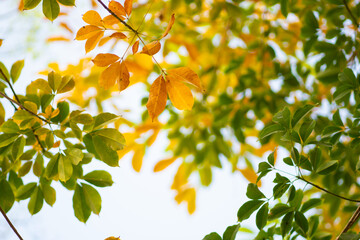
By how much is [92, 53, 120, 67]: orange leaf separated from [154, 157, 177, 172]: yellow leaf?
0.72 meters

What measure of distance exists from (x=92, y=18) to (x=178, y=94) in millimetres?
188

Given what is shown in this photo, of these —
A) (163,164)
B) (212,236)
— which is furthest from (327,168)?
(163,164)

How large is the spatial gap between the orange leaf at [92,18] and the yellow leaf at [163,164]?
0.76 meters

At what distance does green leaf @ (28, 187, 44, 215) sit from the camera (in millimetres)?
666

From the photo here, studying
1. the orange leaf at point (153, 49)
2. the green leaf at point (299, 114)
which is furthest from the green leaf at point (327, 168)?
the orange leaf at point (153, 49)

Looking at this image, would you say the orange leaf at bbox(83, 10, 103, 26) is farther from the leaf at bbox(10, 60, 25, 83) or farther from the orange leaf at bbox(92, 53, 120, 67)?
the leaf at bbox(10, 60, 25, 83)

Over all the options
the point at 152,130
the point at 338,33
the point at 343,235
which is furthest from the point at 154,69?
the point at 343,235

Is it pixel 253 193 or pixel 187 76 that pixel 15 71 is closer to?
pixel 187 76

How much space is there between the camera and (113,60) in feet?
1.91

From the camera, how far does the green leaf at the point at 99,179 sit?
665mm

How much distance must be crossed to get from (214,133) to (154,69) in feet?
1.04

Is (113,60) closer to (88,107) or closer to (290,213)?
(290,213)

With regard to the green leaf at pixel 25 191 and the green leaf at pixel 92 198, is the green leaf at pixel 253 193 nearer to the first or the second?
the green leaf at pixel 92 198

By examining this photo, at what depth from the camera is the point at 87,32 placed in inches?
22.4
